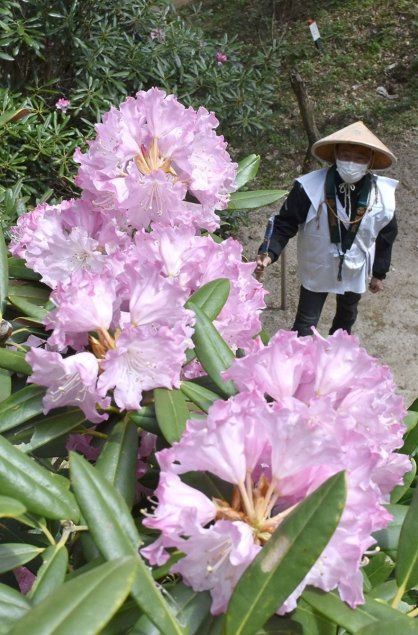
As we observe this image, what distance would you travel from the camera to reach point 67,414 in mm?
945

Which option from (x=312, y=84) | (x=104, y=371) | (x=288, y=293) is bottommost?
(x=288, y=293)

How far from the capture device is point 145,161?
1185mm

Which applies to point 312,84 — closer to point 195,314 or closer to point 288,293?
point 288,293

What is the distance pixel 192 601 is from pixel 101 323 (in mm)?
353

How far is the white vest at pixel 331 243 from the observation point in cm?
317

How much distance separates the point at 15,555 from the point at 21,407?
22cm

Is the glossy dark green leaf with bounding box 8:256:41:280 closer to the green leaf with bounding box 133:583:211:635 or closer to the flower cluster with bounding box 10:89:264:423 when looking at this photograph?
the flower cluster with bounding box 10:89:264:423

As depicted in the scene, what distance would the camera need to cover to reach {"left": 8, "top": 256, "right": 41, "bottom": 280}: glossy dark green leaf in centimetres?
125

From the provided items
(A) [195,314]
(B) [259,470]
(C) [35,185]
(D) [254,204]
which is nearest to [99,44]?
(C) [35,185]

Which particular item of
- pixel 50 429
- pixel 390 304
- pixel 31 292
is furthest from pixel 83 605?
pixel 390 304

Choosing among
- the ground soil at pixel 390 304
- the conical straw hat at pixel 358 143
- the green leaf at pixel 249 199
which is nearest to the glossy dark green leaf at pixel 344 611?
the green leaf at pixel 249 199

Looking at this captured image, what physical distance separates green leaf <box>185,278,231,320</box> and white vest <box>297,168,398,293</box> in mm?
2203

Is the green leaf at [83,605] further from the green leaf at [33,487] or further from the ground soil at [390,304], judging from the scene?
the ground soil at [390,304]

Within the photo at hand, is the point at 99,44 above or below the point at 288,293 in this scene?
above
